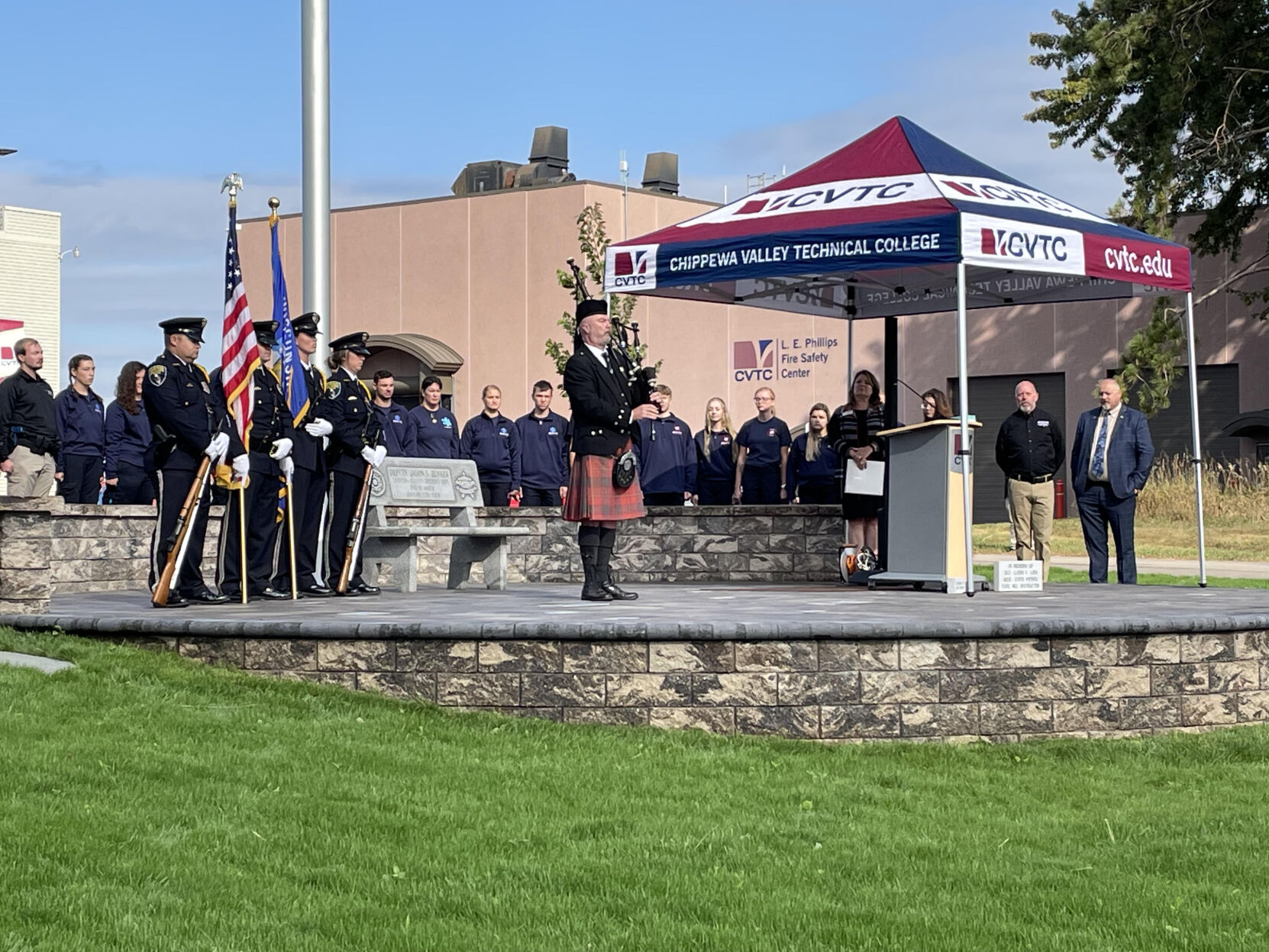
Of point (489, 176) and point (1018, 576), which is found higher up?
point (489, 176)

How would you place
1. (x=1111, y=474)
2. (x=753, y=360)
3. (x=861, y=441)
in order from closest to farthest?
(x=861, y=441) → (x=1111, y=474) → (x=753, y=360)

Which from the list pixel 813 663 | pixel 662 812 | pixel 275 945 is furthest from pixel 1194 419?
pixel 275 945

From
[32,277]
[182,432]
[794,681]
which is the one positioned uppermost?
[32,277]

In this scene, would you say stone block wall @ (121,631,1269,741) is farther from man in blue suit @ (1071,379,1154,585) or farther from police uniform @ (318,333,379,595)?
man in blue suit @ (1071,379,1154,585)

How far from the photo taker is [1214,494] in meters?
28.8

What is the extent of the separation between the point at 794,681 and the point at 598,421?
3.20 meters

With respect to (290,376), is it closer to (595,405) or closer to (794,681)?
(595,405)

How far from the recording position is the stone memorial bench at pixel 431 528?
47.2ft

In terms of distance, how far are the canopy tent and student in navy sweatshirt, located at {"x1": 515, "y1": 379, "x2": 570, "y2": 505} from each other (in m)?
3.37

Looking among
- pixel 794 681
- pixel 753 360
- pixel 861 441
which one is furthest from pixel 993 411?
pixel 794 681

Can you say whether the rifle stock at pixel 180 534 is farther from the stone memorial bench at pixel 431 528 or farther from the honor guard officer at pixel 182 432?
the stone memorial bench at pixel 431 528

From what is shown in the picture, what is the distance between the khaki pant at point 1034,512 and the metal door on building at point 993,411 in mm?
18406

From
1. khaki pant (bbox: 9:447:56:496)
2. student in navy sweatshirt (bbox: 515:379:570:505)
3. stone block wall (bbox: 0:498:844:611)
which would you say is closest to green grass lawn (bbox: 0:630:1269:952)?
khaki pant (bbox: 9:447:56:496)

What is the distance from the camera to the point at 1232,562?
2397 cm
